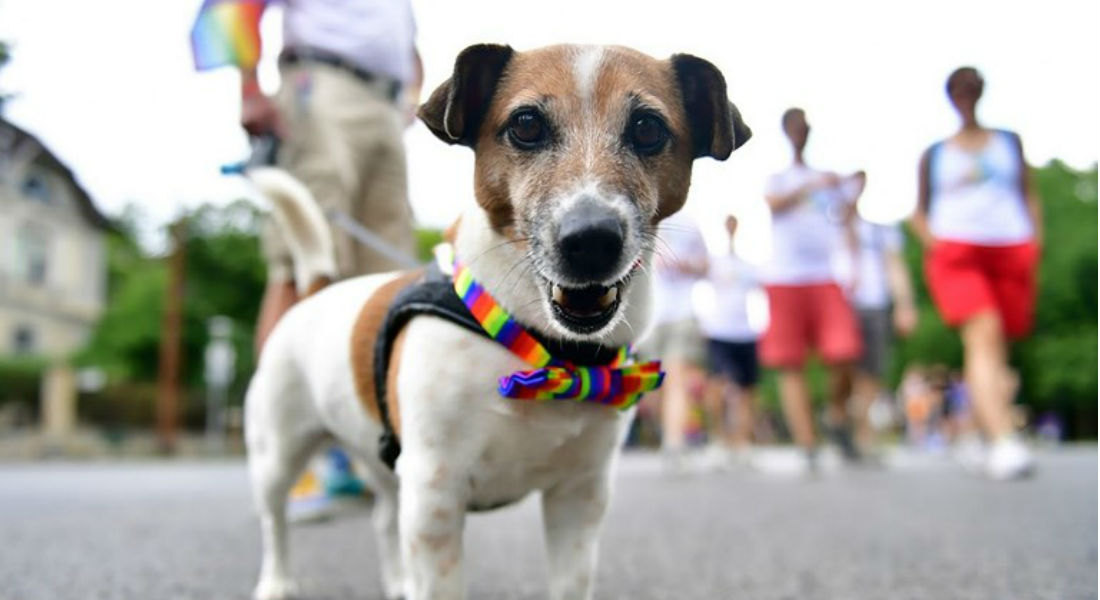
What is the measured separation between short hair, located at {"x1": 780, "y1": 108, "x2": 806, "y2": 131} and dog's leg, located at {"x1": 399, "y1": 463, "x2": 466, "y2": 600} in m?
6.04

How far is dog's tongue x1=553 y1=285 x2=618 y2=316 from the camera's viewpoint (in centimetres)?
183

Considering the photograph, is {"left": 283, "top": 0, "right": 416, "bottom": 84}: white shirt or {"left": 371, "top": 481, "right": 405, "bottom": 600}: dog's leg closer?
{"left": 371, "top": 481, "right": 405, "bottom": 600}: dog's leg

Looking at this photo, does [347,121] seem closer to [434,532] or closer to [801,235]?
[434,532]

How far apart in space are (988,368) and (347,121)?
13.4 feet

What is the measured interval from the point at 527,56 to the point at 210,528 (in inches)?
147

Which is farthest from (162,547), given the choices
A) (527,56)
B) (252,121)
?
(527,56)

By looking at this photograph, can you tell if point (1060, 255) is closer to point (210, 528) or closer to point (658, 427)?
point (658, 427)

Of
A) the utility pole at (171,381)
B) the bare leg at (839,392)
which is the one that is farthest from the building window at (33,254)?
the bare leg at (839,392)

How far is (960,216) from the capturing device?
20.0 ft

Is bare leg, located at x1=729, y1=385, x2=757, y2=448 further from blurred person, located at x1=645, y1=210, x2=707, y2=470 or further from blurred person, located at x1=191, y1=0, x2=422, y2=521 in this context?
blurred person, located at x1=191, y1=0, x2=422, y2=521

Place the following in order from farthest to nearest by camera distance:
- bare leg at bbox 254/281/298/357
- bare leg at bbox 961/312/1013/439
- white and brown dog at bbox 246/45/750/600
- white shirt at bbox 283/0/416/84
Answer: bare leg at bbox 961/312/1013/439
white shirt at bbox 283/0/416/84
bare leg at bbox 254/281/298/357
white and brown dog at bbox 246/45/750/600

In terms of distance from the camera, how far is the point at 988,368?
232 inches

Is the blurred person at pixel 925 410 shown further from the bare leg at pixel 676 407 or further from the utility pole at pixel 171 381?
the utility pole at pixel 171 381

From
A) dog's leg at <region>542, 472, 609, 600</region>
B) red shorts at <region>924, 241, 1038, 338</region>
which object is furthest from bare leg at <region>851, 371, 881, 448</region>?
dog's leg at <region>542, 472, 609, 600</region>
